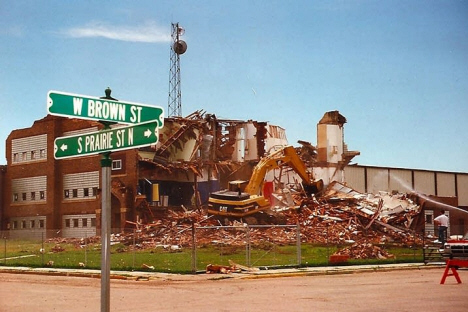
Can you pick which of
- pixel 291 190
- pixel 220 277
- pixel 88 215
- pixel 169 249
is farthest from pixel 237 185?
pixel 220 277

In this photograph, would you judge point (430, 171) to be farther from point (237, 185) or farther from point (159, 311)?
point (159, 311)

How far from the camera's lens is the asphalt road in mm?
15281

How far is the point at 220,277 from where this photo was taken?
907 inches

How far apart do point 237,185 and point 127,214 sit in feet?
37.8

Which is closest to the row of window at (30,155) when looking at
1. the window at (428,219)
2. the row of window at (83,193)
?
the row of window at (83,193)

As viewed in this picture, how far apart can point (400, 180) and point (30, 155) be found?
3324 centimetres

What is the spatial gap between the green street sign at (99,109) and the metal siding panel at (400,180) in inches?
2436

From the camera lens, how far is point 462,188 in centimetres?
7081

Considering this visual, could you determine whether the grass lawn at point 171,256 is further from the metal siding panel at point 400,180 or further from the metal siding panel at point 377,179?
the metal siding panel at point 400,180

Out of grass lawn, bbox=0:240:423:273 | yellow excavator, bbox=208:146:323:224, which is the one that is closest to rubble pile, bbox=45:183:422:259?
yellow excavator, bbox=208:146:323:224

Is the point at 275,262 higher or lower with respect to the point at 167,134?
lower

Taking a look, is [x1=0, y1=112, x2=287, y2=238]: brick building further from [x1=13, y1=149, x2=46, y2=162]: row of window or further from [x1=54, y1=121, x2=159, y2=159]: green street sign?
[x1=54, y1=121, x2=159, y2=159]: green street sign

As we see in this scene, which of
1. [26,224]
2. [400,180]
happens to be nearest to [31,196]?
[26,224]

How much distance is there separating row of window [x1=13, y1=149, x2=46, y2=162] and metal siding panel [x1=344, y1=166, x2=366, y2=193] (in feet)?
86.0
